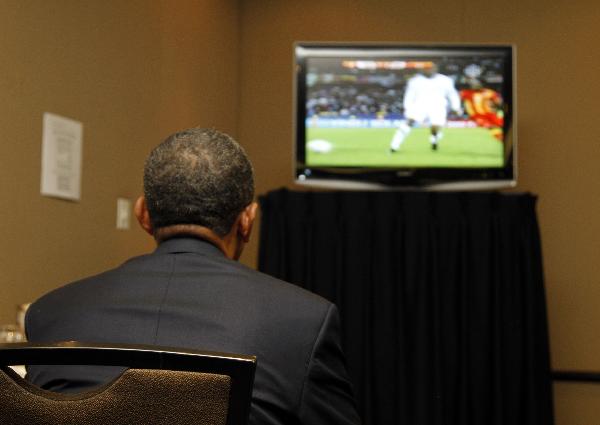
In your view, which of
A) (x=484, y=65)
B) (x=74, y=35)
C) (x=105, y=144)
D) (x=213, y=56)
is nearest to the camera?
(x=74, y=35)

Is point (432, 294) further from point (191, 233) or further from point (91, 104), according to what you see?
point (191, 233)

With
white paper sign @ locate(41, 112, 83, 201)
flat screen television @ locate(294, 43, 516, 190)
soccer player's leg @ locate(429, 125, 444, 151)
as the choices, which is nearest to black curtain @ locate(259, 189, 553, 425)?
flat screen television @ locate(294, 43, 516, 190)

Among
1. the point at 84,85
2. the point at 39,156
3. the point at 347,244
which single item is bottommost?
the point at 347,244

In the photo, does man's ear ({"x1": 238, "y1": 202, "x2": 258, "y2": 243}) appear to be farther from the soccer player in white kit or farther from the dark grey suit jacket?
the soccer player in white kit

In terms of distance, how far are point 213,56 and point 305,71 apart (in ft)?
2.32

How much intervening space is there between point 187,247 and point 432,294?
8.49ft

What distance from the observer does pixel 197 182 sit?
1.61 m

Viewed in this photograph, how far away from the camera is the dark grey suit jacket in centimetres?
135

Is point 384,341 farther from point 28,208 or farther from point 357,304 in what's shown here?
point 28,208

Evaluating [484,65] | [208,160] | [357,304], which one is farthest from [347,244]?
[208,160]

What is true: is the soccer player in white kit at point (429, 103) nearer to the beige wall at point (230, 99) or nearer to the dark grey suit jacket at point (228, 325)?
the beige wall at point (230, 99)

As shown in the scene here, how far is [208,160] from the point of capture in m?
1.61

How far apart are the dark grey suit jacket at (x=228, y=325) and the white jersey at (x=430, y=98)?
2.94 meters

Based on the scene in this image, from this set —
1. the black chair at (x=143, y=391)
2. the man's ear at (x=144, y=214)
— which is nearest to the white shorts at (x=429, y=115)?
the man's ear at (x=144, y=214)
